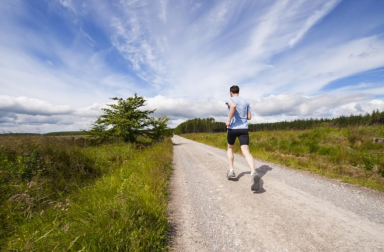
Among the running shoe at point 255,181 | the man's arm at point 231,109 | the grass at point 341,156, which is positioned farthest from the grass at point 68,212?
the grass at point 341,156

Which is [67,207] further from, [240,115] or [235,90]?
[235,90]

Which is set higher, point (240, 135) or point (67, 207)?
point (240, 135)

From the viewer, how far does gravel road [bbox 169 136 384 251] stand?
204 centimetres

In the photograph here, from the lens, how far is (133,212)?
7.28ft

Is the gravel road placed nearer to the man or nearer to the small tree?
the man

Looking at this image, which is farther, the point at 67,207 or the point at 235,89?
the point at 235,89

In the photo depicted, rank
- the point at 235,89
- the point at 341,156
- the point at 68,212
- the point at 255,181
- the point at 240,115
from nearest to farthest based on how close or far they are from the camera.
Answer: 1. the point at 68,212
2. the point at 255,181
3. the point at 240,115
4. the point at 235,89
5. the point at 341,156

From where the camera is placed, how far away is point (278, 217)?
261 cm

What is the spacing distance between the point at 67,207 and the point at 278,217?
12.3 ft

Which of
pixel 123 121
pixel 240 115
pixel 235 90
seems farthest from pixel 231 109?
pixel 123 121

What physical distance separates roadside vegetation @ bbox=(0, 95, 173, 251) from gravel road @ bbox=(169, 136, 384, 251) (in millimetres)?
473

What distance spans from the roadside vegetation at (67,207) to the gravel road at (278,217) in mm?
473

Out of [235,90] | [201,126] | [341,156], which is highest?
[201,126]

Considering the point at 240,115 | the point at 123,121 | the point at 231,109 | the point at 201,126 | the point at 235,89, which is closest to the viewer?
the point at 231,109
